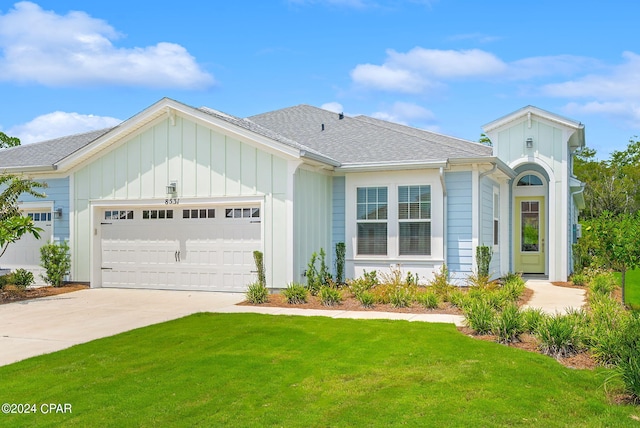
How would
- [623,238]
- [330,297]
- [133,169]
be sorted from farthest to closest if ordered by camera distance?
[133,169]
[330,297]
[623,238]

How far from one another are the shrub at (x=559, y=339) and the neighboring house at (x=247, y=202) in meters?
6.93

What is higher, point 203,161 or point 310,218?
point 203,161

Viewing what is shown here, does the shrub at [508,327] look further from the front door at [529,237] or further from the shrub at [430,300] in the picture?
the front door at [529,237]

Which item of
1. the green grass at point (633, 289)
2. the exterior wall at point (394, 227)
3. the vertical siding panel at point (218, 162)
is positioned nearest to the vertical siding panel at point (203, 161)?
the vertical siding panel at point (218, 162)

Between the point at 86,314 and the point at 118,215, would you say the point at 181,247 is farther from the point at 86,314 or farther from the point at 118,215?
the point at 86,314

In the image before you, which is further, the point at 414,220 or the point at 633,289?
the point at 633,289

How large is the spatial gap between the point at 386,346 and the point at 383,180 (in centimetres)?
776

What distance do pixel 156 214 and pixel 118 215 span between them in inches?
48.3

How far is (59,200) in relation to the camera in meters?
16.4

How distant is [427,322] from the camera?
9617mm

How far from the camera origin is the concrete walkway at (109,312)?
888 cm

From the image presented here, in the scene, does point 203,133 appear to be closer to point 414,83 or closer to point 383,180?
point 383,180

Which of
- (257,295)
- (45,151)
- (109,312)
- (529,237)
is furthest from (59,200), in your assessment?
(529,237)

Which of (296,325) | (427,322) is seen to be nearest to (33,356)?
(296,325)
